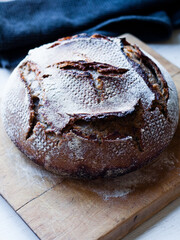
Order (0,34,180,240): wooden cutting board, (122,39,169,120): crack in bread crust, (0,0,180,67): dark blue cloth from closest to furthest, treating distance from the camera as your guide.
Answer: (0,34,180,240): wooden cutting board
(122,39,169,120): crack in bread crust
(0,0,180,67): dark blue cloth

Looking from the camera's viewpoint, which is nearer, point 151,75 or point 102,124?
point 102,124

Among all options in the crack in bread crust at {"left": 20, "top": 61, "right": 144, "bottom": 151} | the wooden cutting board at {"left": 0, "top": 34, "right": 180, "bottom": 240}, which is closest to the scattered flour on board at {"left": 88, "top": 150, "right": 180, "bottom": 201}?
the wooden cutting board at {"left": 0, "top": 34, "right": 180, "bottom": 240}

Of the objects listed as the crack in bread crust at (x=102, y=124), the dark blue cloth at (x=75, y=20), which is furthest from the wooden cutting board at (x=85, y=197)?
the dark blue cloth at (x=75, y=20)

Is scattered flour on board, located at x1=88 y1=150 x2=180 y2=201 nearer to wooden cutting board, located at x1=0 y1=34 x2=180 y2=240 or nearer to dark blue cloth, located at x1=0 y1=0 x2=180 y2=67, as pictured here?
wooden cutting board, located at x1=0 y1=34 x2=180 y2=240

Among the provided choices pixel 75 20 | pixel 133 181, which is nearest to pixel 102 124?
pixel 133 181

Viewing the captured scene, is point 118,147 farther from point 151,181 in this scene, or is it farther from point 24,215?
point 24,215

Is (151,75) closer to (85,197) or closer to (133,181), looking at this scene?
(133,181)
